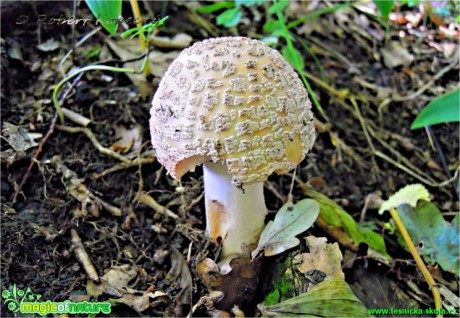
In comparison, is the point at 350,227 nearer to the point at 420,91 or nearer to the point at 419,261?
the point at 419,261

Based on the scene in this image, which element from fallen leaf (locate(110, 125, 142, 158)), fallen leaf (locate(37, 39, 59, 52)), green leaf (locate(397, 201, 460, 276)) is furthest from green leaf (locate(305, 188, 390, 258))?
fallen leaf (locate(37, 39, 59, 52))

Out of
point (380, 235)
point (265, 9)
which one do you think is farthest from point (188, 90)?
point (265, 9)

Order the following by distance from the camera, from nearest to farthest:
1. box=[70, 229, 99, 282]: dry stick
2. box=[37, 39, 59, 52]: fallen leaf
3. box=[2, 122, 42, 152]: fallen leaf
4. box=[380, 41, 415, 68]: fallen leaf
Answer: box=[70, 229, 99, 282]: dry stick → box=[2, 122, 42, 152]: fallen leaf → box=[37, 39, 59, 52]: fallen leaf → box=[380, 41, 415, 68]: fallen leaf

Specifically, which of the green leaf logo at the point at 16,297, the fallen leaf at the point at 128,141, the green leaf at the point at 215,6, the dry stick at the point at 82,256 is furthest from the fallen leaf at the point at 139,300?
the green leaf at the point at 215,6

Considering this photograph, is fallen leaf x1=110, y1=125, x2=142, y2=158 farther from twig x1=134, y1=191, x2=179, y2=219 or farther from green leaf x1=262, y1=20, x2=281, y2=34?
green leaf x1=262, y1=20, x2=281, y2=34

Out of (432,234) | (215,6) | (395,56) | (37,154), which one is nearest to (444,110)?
(432,234)

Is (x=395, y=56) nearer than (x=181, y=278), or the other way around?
(x=181, y=278)
